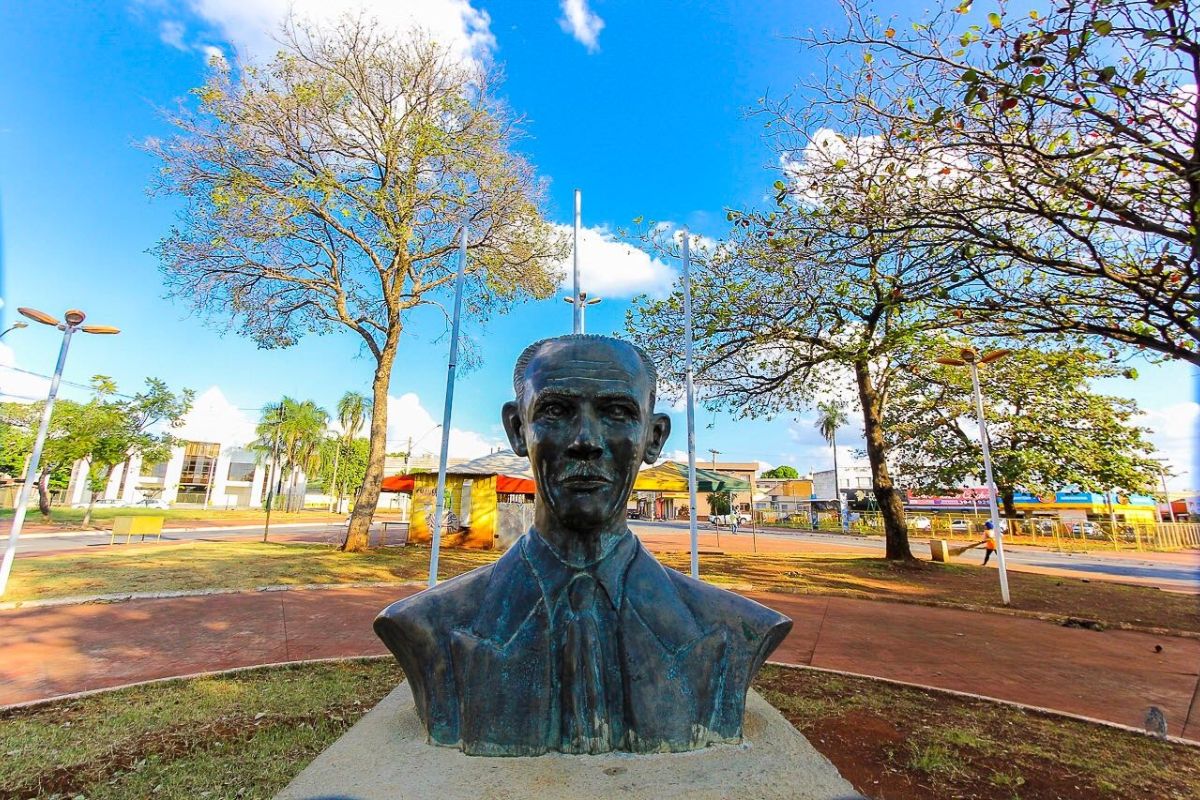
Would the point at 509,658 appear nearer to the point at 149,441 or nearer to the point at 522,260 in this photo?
the point at 522,260

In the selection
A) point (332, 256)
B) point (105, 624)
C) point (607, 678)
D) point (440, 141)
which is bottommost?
point (105, 624)

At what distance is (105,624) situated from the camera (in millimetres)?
6730

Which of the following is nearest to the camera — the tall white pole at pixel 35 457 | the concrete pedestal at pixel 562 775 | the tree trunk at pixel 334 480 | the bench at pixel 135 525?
the concrete pedestal at pixel 562 775

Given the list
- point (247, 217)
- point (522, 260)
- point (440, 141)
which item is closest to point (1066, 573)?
point (522, 260)

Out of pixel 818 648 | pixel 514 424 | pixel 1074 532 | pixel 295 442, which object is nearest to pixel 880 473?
pixel 818 648

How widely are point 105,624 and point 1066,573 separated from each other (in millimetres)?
19698

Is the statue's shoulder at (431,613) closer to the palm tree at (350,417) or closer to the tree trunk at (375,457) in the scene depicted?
the tree trunk at (375,457)

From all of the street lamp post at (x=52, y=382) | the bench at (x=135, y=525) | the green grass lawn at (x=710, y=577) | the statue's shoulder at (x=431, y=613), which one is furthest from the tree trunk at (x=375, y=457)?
the statue's shoulder at (x=431, y=613)

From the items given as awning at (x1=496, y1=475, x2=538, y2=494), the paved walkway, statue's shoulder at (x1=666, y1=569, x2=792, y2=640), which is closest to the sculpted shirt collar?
statue's shoulder at (x1=666, y1=569, x2=792, y2=640)

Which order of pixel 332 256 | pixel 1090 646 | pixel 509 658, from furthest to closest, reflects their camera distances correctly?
pixel 332 256 → pixel 1090 646 → pixel 509 658

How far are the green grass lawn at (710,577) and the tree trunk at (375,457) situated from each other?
58cm

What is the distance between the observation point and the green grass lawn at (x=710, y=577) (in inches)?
353

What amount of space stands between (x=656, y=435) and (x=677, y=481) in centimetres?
1024

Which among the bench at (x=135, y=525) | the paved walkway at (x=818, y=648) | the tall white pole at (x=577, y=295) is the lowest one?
the paved walkway at (x=818, y=648)
